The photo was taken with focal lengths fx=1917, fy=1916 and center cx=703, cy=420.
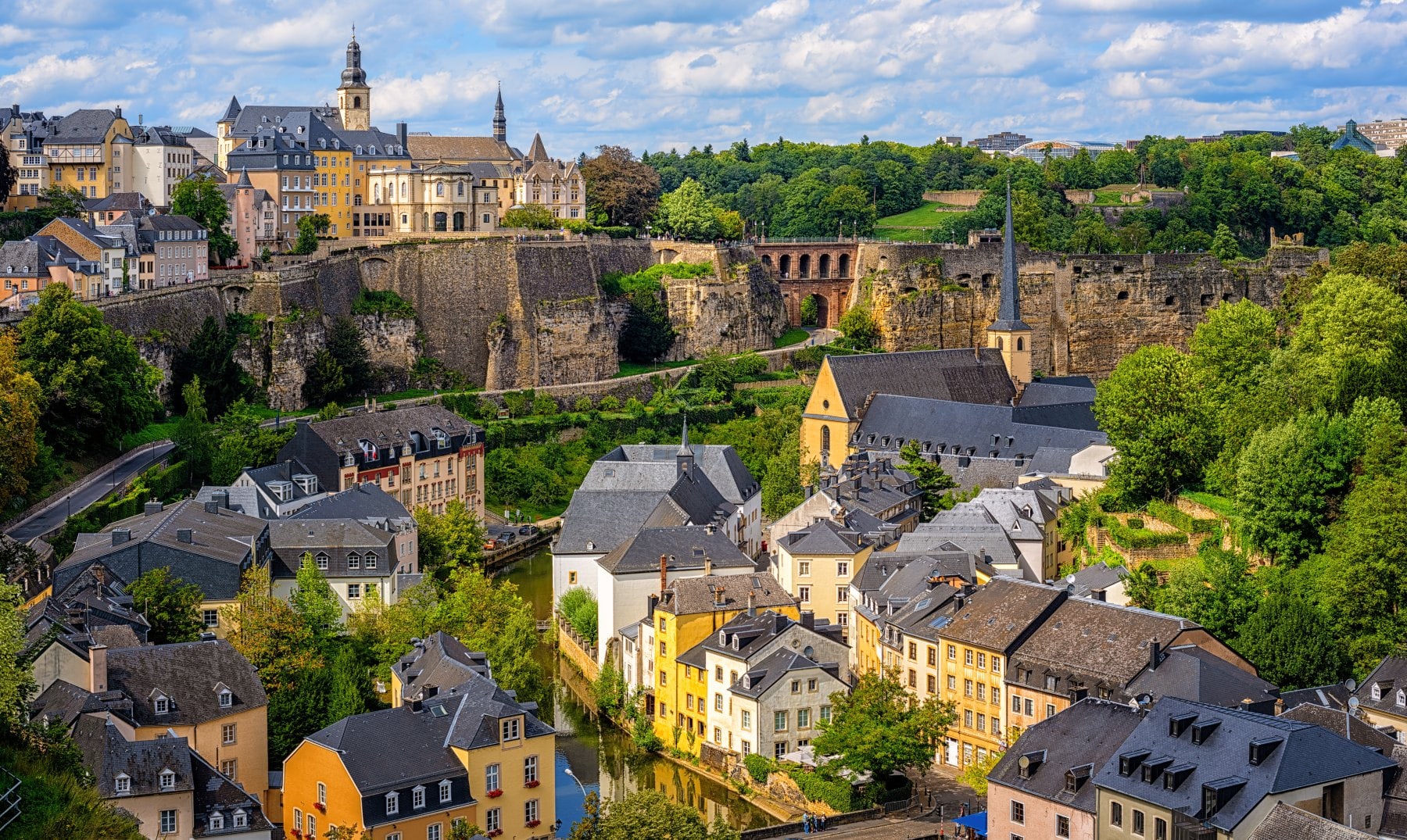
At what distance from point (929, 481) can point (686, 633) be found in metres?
17.1

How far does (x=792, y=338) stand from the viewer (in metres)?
93.9

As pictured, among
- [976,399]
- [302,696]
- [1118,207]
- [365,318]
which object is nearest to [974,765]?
[302,696]

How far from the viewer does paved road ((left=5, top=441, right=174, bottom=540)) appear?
49344 mm

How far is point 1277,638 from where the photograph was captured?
136 feet

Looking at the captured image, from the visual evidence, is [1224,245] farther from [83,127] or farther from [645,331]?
[83,127]

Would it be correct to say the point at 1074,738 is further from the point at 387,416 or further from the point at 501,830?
the point at 387,416

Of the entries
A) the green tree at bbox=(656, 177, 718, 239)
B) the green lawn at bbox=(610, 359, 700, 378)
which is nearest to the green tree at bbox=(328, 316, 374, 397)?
the green lawn at bbox=(610, 359, 700, 378)

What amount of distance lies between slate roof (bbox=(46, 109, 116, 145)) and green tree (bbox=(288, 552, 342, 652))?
41059 mm

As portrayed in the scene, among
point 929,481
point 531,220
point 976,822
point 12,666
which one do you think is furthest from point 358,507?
point 531,220

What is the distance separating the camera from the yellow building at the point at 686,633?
146 feet

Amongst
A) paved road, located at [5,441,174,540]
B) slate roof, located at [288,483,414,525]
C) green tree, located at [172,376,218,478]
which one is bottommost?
slate roof, located at [288,483,414,525]

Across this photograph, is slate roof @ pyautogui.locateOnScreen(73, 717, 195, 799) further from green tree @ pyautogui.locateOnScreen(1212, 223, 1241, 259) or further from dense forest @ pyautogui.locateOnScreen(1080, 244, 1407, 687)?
green tree @ pyautogui.locateOnScreen(1212, 223, 1241, 259)

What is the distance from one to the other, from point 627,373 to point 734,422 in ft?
27.3

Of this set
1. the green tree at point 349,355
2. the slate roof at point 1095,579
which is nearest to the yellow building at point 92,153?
the green tree at point 349,355
